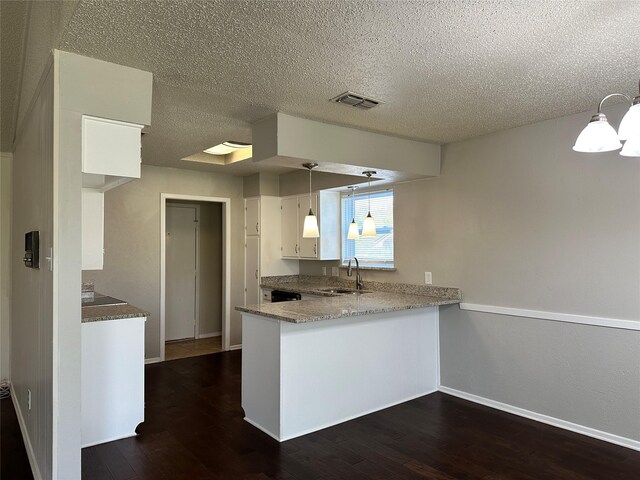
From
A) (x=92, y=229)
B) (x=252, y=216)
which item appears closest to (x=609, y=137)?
(x=92, y=229)

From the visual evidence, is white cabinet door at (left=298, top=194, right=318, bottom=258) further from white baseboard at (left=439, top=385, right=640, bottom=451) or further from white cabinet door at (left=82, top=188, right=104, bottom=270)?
white cabinet door at (left=82, top=188, right=104, bottom=270)

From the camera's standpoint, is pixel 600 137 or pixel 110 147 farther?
pixel 110 147

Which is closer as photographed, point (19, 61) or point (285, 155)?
point (19, 61)

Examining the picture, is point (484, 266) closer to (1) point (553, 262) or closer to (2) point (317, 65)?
(1) point (553, 262)

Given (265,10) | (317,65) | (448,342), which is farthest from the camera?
(448,342)

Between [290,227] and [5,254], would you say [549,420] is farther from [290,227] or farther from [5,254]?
[5,254]

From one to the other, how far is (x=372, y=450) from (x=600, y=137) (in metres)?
2.39

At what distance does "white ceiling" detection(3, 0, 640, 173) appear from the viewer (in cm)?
182

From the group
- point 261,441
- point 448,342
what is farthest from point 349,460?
point 448,342

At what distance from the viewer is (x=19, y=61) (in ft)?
9.07

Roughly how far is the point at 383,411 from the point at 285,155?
2.30 m

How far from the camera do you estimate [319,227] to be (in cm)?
519

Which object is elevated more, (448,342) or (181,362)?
(448,342)

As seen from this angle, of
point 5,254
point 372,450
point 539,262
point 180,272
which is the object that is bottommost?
point 372,450
